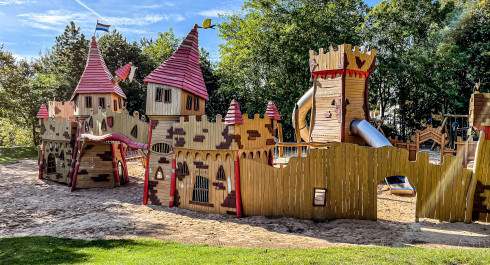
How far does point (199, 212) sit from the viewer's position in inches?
490

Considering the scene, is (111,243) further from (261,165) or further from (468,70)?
(468,70)

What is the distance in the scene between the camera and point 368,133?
14.9 meters

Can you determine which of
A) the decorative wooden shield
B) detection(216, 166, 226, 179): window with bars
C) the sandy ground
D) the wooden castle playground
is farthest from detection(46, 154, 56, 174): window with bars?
detection(216, 166, 226, 179): window with bars

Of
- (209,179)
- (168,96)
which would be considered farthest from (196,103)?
(209,179)

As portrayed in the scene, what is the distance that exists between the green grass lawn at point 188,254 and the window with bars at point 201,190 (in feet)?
12.4

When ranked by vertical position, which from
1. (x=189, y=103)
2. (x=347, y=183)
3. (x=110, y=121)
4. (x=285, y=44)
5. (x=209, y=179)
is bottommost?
(x=209, y=179)

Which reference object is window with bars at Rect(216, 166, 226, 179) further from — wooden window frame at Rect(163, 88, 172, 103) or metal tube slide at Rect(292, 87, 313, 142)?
metal tube slide at Rect(292, 87, 313, 142)

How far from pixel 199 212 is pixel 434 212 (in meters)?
8.42

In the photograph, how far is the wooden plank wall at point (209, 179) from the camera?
11.8 m

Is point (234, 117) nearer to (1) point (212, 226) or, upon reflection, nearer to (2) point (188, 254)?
(1) point (212, 226)

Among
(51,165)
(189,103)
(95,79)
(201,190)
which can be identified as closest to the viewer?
(201,190)

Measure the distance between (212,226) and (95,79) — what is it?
533 inches

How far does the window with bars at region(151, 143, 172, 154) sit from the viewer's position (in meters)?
13.8

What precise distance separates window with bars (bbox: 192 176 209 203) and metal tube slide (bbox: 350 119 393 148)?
7777 mm
